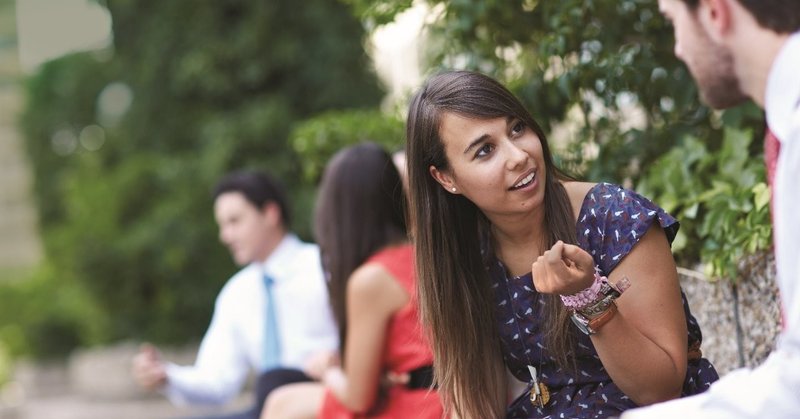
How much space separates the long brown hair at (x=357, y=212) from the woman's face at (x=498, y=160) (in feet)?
3.97

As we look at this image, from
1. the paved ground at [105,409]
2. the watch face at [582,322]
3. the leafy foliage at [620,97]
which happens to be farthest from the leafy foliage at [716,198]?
the paved ground at [105,409]

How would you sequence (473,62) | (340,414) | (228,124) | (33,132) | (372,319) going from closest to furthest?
(372,319) < (340,414) < (473,62) < (228,124) < (33,132)

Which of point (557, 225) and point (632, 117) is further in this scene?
point (632, 117)

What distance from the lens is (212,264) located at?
9.55 metres

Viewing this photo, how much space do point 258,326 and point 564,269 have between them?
10.4 ft

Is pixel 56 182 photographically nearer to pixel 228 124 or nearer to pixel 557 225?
pixel 228 124

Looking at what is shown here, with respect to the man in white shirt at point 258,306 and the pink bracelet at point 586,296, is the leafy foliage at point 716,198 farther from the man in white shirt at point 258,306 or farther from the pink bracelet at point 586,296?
the man in white shirt at point 258,306

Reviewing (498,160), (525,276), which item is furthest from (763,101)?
(525,276)

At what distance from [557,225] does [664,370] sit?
0.45 m

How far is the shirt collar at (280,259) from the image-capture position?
16.6ft

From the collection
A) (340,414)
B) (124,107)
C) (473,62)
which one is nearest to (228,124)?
(124,107)

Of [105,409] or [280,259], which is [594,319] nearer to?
[280,259]

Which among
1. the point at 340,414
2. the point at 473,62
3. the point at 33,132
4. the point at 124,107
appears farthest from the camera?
the point at 33,132

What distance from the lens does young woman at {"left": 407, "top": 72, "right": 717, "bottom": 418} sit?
236cm
